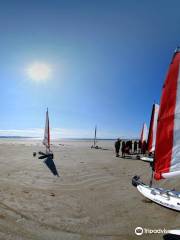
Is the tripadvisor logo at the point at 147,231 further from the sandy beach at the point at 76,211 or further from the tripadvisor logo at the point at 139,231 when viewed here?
the sandy beach at the point at 76,211

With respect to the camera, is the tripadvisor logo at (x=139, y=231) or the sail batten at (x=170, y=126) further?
the sail batten at (x=170, y=126)

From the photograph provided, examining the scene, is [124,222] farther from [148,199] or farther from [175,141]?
[175,141]

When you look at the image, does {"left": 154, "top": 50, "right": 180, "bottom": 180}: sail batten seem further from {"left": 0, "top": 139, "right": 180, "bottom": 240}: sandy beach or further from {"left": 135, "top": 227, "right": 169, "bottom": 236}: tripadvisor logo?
{"left": 135, "top": 227, "right": 169, "bottom": 236}: tripadvisor logo

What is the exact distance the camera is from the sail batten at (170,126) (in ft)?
19.4

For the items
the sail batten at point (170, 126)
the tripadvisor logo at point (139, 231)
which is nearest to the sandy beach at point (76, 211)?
the tripadvisor logo at point (139, 231)

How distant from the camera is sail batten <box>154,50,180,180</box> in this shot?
19.4 ft

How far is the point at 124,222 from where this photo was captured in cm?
560

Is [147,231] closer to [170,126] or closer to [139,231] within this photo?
[139,231]

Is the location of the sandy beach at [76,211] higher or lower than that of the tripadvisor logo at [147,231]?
lower

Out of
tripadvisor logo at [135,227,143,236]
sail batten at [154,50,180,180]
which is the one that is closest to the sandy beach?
tripadvisor logo at [135,227,143,236]

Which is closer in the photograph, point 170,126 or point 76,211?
point 170,126

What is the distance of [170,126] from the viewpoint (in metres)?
5.99

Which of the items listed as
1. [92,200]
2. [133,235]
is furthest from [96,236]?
[92,200]

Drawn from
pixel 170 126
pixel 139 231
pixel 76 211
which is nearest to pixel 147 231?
pixel 139 231
